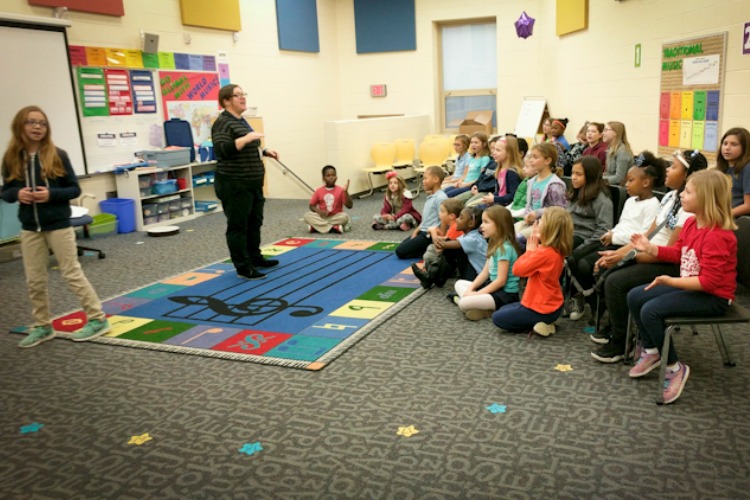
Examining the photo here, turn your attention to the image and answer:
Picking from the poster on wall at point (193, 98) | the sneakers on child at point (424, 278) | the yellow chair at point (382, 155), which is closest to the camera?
the sneakers on child at point (424, 278)

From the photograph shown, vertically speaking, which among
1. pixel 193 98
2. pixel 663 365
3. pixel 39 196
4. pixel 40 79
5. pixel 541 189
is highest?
pixel 40 79

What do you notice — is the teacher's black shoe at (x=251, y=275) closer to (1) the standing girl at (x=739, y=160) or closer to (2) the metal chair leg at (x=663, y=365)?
(2) the metal chair leg at (x=663, y=365)

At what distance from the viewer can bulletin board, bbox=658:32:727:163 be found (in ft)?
16.2

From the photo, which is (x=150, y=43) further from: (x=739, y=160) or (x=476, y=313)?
(x=739, y=160)

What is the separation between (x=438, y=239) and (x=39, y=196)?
268cm

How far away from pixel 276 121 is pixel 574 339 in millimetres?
7355

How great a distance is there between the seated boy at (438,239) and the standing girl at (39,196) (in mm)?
2269

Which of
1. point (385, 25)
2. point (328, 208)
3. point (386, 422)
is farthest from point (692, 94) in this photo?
point (385, 25)

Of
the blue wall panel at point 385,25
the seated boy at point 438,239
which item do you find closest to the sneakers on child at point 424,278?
the seated boy at point 438,239

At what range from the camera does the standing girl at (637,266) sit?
10.7ft

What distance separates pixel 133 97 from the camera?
7723 mm

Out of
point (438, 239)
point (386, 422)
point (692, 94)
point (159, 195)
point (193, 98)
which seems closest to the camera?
point (386, 422)

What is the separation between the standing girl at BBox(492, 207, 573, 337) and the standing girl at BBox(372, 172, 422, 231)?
3.38 meters

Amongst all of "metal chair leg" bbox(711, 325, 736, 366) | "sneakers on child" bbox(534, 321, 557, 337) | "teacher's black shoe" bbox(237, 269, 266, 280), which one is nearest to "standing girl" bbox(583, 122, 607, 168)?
"sneakers on child" bbox(534, 321, 557, 337)
